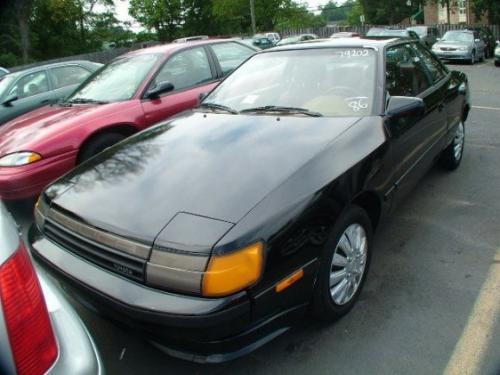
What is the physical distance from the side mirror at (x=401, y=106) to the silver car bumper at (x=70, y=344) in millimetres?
2257

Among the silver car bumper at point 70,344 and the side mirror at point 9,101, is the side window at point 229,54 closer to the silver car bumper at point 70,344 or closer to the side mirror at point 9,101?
the side mirror at point 9,101

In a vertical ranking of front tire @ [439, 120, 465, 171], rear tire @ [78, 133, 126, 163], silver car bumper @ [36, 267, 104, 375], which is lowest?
front tire @ [439, 120, 465, 171]

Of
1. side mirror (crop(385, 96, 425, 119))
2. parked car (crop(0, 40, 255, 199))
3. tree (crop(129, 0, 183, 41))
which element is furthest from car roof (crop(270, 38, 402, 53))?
tree (crop(129, 0, 183, 41))

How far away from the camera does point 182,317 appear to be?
75.1 inches

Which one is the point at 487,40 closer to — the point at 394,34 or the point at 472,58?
the point at 472,58

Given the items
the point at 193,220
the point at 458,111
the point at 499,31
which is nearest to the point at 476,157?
the point at 458,111

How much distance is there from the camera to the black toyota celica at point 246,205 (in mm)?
1986

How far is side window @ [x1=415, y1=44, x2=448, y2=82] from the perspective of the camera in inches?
166

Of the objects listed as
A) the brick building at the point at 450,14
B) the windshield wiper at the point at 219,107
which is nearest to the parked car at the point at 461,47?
the windshield wiper at the point at 219,107

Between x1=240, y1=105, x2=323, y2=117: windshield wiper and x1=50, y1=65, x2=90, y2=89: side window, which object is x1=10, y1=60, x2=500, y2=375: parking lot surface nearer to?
x1=240, y1=105, x2=323, y2=117: windshield wiper

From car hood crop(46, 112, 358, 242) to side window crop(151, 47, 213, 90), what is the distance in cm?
231

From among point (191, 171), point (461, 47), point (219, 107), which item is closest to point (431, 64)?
point (219, 107)

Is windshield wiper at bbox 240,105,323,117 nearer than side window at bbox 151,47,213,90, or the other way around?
windshield wiper at bbox 240,105,323,117

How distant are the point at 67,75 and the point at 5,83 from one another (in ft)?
3.32
